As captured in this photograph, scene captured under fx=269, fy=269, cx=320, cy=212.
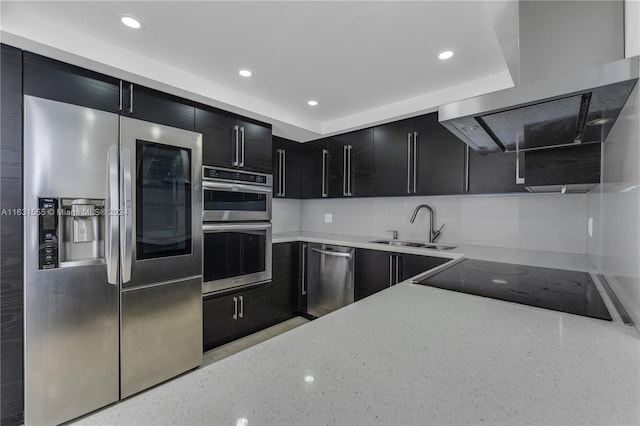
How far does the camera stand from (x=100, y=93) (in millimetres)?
1693

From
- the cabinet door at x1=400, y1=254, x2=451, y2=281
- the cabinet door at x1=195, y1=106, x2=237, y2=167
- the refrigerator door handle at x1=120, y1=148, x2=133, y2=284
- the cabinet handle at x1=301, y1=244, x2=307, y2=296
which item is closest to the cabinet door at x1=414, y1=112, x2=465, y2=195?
the cabinet door at x1=400, y1=254, x2=451, y2=281

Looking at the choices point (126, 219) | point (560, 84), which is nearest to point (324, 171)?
point (126, 219)

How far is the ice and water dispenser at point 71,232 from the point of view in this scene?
4.81 ft

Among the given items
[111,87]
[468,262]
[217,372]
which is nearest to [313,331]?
[217,372]

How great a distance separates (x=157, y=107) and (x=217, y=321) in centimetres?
175

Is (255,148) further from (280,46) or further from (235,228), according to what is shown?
(280,46)

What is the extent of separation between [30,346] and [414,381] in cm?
200

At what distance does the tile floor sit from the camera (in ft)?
7.20

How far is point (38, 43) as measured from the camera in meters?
1.43

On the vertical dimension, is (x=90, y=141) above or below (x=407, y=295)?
above

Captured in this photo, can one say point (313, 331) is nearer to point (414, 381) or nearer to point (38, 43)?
point (414, 381)

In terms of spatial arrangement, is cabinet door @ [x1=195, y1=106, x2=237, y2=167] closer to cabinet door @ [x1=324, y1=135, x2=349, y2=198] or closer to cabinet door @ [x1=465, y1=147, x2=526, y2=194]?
cabinet door @ [x1=324, y1=135, x2=349, y2=198]

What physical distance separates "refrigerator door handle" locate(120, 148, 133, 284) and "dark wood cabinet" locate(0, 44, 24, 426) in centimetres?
44

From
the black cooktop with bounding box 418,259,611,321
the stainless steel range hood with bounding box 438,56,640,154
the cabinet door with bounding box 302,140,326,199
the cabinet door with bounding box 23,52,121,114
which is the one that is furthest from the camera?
the cabinet door with bounding box 302,140,326,199
